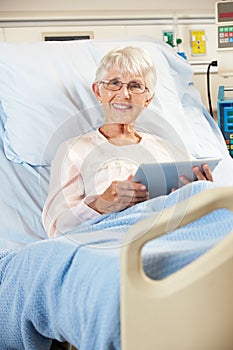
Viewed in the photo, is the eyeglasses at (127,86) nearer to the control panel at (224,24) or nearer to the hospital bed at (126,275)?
the hospital bed at (126,275)

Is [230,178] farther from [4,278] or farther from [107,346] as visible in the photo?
[107,346]

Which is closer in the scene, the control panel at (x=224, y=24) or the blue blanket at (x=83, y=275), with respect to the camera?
the blue blanket at (x=83, y=275)

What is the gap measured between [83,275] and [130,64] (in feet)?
2.77

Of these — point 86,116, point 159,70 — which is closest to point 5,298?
point 86,116

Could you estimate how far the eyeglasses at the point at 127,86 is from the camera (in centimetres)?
168

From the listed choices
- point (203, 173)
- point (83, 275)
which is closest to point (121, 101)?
point (203, 173)

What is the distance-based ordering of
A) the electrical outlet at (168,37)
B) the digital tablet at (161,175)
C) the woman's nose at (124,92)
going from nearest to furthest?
the digital tablet at (161,175) → the woman's nose at (124,92) → the electrical outlet at (168,37)

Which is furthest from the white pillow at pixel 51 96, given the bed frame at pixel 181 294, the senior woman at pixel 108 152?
the bed frame at pixel 181 294

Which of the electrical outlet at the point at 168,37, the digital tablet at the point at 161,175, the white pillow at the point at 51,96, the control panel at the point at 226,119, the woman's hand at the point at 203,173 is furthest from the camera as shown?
the electrical outlet at the point at 168,37

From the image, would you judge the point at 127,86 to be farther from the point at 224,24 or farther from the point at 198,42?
the point at 198,42

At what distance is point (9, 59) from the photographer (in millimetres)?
2029

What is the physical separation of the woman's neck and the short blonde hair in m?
0.15

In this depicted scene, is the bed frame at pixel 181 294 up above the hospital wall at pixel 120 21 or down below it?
below

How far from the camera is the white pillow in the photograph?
1902 millimetres
